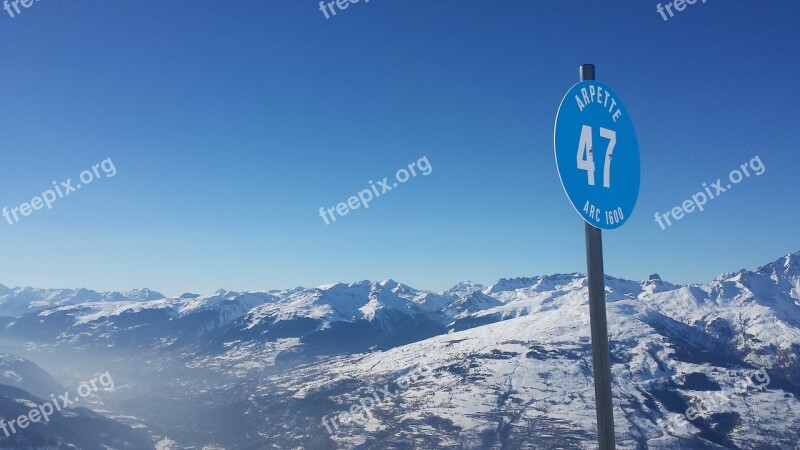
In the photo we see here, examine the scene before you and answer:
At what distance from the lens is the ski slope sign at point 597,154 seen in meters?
5.80

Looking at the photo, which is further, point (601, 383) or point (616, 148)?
point (616, 148)

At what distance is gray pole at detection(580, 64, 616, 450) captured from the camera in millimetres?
5664

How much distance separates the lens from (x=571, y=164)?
5805 mm

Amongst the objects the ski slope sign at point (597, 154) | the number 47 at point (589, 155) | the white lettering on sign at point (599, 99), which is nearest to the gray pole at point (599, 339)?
the ski slope sign at point (597, 154)

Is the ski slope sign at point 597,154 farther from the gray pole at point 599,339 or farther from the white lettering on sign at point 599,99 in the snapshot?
the gray pole at point 599,339

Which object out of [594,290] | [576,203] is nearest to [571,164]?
[576,203]

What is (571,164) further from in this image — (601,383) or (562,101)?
(601,383)

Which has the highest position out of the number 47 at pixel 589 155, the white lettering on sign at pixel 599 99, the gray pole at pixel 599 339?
the white lettering on sign at pixel 599 99

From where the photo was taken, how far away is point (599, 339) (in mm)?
5762

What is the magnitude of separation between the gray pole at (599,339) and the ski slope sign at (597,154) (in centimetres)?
31

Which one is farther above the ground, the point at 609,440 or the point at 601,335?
the point at 601,335

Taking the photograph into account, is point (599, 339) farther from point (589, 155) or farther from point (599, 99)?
point (599, 99)

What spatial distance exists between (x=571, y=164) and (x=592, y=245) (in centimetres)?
112

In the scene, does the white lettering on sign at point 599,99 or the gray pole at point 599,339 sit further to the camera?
the white lettering on sign at point 599,99
